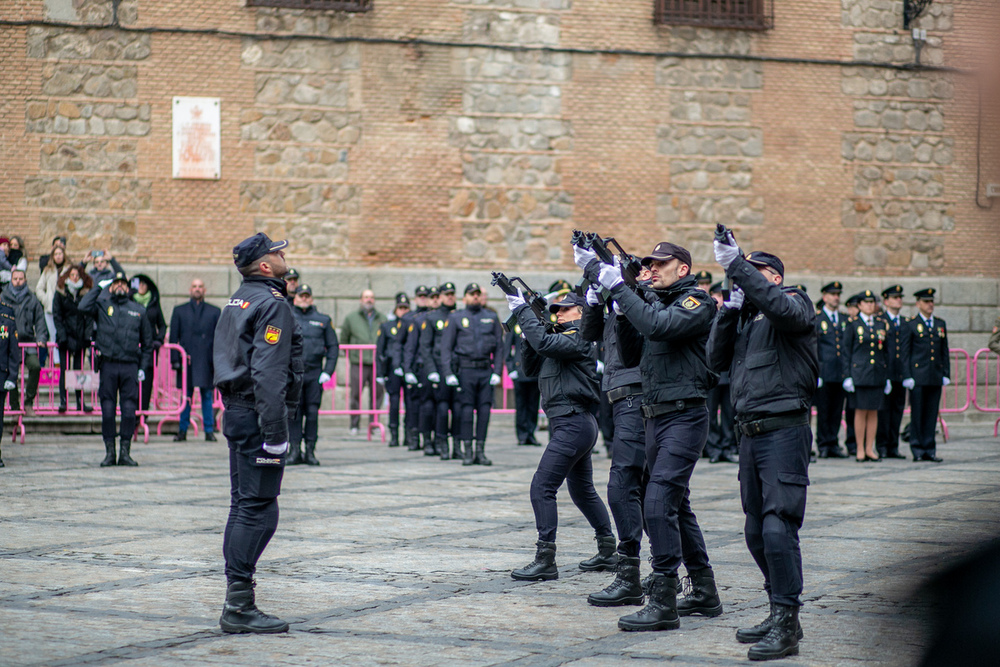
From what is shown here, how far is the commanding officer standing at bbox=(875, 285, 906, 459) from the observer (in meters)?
15.7

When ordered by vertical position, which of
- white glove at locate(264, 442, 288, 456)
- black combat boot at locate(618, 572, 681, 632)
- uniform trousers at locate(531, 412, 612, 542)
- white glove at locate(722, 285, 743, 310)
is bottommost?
black combat boot at locate(618, 572, 681, 632)

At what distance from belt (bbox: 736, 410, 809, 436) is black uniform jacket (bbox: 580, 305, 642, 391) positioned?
4.26 feet

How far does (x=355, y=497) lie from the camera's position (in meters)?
11.2

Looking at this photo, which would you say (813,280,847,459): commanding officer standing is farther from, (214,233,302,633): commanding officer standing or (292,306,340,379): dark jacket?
(214,233,302,633): commanding officer standing

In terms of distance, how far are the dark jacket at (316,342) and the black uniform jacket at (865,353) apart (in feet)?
21.1

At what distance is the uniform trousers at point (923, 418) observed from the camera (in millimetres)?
15273

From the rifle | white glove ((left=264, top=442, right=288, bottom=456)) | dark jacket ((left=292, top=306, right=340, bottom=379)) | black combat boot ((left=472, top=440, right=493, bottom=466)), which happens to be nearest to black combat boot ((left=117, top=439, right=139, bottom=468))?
dark jacket ((left=292, top=306, right=340, bottom=379))

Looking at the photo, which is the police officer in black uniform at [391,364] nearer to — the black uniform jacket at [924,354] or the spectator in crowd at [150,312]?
the spectator in crowd at [150,312]

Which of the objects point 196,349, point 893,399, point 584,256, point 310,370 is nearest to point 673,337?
point 584,256

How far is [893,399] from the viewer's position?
15.9 m

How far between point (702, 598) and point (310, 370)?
8560 millimetres

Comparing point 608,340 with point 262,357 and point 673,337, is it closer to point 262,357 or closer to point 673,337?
point 673,337

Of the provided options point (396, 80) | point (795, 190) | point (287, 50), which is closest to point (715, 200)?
point (795, 190)

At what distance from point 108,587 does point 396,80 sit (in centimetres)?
1424
